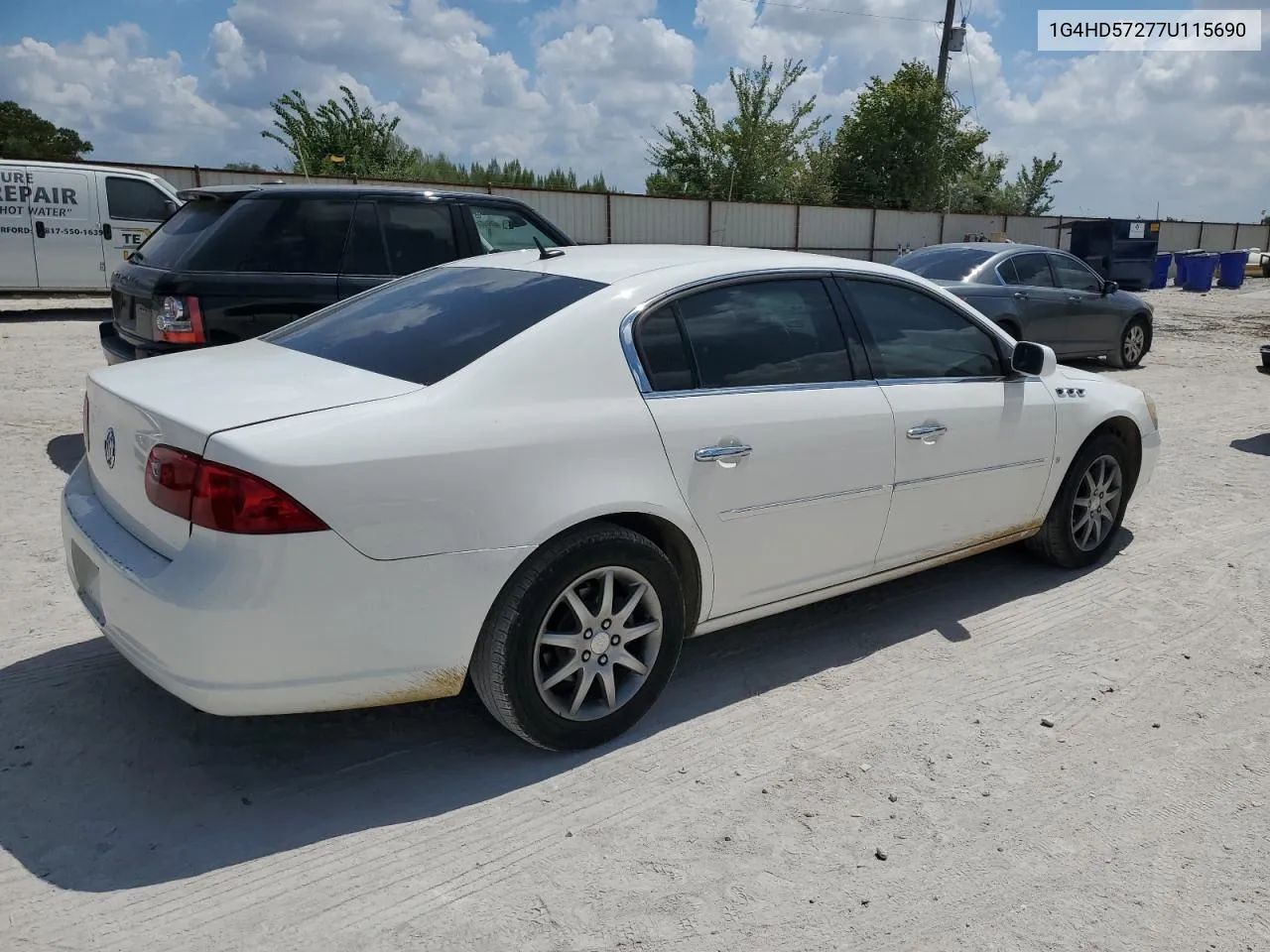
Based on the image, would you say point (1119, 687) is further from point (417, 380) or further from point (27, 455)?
point (27, 455)

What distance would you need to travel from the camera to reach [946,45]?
33438 millimetres

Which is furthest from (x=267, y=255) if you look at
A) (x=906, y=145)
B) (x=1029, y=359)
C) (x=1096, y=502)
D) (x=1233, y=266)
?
(x=906, y=145)

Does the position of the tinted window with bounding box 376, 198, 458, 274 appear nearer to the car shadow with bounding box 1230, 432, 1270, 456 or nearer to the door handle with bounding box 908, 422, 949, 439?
the door handle with bounding box 908, 422, 949, 439

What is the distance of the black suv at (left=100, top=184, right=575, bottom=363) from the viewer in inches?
230

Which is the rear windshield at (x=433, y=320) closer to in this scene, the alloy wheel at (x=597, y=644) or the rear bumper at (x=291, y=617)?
the rear bumper at (x=291, y=617)

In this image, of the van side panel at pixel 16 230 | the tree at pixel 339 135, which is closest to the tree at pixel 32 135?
the tree at pixel 339 135

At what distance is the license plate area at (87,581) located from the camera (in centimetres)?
297

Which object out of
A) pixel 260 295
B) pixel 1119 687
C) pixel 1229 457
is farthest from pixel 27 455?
pixel 1229 457

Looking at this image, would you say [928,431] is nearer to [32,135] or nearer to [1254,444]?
[1254,444]

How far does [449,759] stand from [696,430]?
4.39 ft

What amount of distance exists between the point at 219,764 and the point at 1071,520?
394 cm

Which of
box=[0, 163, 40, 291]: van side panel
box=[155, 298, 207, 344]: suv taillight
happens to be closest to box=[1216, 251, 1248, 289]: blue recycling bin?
box=[0, 163, 40, 291]: van side panel

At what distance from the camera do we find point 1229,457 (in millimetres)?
7559

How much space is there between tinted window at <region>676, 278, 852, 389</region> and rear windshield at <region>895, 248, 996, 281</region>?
23.0 ft
